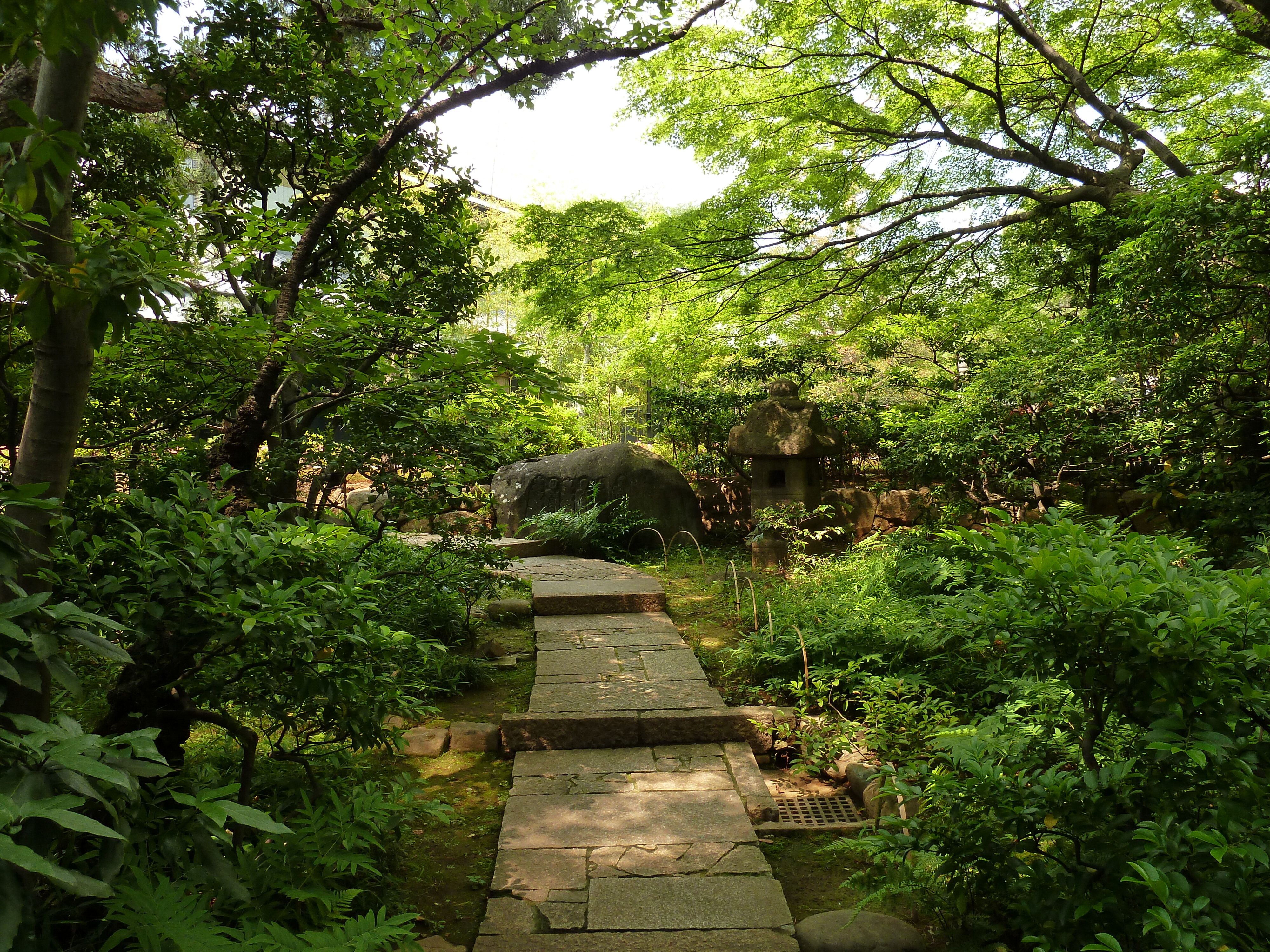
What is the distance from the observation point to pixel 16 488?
4.43ft

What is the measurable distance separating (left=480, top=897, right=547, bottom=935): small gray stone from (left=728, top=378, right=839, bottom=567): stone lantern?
6.62 meters

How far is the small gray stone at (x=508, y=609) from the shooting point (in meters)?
6.81

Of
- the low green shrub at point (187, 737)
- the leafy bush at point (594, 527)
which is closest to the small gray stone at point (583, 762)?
the low green shrub at point (187, 737)

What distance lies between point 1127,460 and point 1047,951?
651cm

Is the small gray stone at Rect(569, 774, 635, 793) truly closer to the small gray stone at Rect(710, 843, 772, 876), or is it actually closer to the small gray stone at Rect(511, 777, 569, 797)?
the small gray stone at Rect(511, 777, 569, 797)

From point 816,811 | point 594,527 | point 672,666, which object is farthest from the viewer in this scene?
point 594,527

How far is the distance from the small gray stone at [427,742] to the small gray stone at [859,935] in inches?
94.0

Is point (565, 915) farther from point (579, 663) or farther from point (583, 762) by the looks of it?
point (579, 663)

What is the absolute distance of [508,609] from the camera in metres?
6.98

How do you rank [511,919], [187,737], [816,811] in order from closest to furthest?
[187,737]
[511,919]
[816,811]

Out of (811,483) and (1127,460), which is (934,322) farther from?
(1127,460)

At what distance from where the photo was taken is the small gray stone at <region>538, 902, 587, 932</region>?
102 inches

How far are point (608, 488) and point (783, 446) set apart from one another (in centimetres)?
275

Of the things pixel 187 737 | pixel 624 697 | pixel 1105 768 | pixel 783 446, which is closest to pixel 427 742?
pixel 624 697
